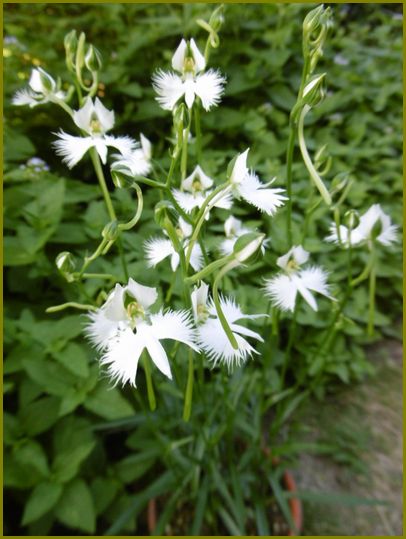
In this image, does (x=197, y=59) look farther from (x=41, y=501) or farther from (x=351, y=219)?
(x=41, y=501)

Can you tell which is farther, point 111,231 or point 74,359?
point 74,359

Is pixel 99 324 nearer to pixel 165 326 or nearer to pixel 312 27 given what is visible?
pixel 165 326

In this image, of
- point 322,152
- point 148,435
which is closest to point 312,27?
point 322,152

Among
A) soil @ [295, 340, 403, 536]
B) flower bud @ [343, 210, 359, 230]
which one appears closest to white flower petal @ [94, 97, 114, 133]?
flower bud @ [343, 210, 359, 230]

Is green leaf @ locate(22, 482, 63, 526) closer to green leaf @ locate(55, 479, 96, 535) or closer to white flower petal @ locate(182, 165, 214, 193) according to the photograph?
green leaf @ locate(55, 479, 96, 535)

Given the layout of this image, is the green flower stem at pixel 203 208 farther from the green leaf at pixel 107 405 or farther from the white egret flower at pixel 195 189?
the green leaf at pixel 107 405

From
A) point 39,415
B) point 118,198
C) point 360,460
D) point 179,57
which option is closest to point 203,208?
point 179,57
